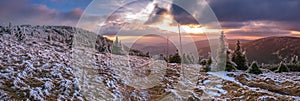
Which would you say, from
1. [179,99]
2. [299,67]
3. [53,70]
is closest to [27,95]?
[53,70]

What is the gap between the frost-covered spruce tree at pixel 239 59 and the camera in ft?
172

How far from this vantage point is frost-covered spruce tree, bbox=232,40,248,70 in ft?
172

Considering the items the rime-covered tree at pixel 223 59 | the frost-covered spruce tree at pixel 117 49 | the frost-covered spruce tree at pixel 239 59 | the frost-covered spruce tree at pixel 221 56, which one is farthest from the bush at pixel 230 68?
the frost-covered spruce tree at pixel 117 49

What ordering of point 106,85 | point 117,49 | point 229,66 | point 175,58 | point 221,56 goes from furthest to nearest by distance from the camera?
point 117,49, point 175,58, point 229,66, point 221,56, point 106,85

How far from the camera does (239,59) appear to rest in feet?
174

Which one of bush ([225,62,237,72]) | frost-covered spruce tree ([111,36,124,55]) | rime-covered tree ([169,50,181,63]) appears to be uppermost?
frost-covered spruce tree ([111,36,124,55])

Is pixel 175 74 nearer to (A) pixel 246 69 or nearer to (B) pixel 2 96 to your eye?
(A) pixel 246 69

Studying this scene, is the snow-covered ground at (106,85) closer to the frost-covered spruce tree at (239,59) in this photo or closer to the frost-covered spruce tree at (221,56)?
the frost-covered spruce tree at (221,56)

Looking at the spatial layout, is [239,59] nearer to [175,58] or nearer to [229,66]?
[229,66]

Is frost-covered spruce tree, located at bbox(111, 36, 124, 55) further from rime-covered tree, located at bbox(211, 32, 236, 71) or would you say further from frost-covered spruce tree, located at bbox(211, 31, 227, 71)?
rime-covered tree, located at bbox(211, 32, 236, 71)

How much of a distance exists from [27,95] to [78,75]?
10421 millimetres

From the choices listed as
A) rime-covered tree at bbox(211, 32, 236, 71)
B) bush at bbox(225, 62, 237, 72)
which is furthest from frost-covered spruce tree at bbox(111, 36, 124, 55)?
bush at bbox(225, 62, 237, 72)

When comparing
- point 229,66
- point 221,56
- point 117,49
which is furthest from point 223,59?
point 117,49

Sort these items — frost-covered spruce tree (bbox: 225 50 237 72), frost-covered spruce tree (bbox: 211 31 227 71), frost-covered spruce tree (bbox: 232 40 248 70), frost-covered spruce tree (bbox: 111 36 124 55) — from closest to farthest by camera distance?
frost-covered spruce tree (bbox: 211 31 227 71) → frost-covered spruce tree (bbox: 225 50 237 72) → frost-covered spruce tree (bbox: 232 40 248 70) → frost-covered spruce tree (bbox: 111 36 124 55)
